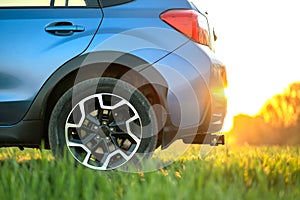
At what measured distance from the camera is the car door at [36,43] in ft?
15.9

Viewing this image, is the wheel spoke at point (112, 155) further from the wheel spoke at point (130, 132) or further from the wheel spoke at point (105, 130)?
the wheel spoke at point (130, 132)

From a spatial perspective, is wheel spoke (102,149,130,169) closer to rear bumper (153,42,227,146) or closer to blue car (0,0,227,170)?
blue car (0,0,227,170)

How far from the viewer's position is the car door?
15.9 ft

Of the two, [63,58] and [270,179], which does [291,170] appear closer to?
[270,179]

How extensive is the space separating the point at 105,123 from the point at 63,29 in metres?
0.84

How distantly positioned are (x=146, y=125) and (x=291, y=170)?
47.3 inches

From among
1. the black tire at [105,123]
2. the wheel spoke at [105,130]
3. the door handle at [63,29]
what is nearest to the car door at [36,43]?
the door handle at [63,29]

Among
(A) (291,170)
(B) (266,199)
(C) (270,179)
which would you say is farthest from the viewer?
(A) (291,170)

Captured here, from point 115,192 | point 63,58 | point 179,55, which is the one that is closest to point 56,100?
point 63,58

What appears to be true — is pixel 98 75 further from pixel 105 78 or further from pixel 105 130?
pixel 105 130

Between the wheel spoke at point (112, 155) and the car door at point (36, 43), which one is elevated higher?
the car door at point (36, 43)

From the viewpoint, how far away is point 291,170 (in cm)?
471

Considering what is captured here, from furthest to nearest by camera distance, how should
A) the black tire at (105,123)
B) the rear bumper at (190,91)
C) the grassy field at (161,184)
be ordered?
the black tire at (105,123) < the rear bumper at (190,91) < the grassy field at (161,184)

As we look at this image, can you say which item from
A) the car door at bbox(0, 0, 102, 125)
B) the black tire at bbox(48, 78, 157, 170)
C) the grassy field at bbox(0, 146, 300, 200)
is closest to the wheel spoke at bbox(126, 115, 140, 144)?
the black tire at bbox(48, 78, 157, 170)
